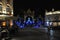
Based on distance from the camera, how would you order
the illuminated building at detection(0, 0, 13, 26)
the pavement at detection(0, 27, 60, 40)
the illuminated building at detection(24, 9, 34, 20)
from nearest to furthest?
the pavement at detection(0, 27, 60, 40), the illuminated building at detection(0, 0, 13, 26), the illuminated building at detection(24, 9, 34, 20)

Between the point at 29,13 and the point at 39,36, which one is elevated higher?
the point at 29,13

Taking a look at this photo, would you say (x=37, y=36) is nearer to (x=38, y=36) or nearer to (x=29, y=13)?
(x=38, y=36)

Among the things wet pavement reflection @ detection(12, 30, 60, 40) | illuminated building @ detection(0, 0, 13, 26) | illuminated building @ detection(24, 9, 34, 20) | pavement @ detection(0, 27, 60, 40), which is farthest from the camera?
illuminated building @ detection(24, 9, 34, 20)

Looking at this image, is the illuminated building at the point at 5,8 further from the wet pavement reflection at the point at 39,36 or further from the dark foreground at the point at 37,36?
the wet pavement reflection at the point at 39,36

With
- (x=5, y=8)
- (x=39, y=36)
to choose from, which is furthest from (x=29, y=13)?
(x=39, y=36)

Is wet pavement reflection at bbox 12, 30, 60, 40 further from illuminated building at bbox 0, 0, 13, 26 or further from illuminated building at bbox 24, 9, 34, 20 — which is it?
illuminated building at bbox 24, 9, 34, 20

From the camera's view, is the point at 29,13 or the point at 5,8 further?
the point at 29,13

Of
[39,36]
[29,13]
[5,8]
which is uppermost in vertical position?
[5,8]

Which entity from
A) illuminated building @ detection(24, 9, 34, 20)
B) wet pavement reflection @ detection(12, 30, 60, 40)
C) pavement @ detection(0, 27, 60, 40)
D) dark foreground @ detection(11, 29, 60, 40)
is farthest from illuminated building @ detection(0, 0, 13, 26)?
illuminated building @ detection(24, 9, 34, 20)

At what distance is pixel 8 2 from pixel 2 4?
9.01ft

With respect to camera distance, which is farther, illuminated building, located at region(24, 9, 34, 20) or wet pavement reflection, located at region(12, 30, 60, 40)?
illuminated building, located at region(24, 9, 34, 20)

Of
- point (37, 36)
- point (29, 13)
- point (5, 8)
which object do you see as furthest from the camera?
point (29, 13)

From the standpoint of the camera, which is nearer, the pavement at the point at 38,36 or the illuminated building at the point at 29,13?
the pavement at the point at 38,36

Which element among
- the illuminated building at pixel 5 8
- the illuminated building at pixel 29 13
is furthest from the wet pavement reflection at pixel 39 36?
the illuminated building at pixel 29 13
